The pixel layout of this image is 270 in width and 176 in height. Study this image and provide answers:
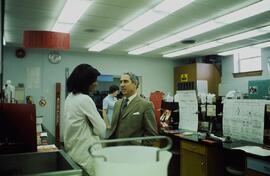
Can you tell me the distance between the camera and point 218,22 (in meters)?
4.50

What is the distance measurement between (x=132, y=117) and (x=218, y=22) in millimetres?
2826

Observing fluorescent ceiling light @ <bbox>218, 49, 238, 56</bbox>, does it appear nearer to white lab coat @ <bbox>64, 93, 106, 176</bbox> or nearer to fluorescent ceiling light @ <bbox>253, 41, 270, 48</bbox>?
fluorescent ceiling light @ <bbox>253, 41, 270, 48</bbox>

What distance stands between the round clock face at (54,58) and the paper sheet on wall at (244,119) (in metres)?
5.01

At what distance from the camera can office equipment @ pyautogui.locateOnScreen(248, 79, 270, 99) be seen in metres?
3.63

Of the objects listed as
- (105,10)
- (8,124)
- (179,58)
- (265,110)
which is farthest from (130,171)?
(179,58)

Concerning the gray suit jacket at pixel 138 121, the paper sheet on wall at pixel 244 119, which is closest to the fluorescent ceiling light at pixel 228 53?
the paper sheet on wall at pixel 244 119

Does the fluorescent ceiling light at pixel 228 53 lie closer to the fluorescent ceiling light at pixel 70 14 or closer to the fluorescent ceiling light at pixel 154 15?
the fluorescent ceiling light at pixel 154 15

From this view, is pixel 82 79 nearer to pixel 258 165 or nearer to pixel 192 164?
pixel 258 165

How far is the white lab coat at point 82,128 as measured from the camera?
1.84 meters

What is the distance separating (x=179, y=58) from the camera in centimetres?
877

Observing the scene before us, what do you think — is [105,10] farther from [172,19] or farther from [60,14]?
[172,19]

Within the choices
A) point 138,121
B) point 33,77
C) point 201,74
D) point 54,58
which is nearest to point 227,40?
point 201,74

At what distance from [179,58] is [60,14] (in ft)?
17.7

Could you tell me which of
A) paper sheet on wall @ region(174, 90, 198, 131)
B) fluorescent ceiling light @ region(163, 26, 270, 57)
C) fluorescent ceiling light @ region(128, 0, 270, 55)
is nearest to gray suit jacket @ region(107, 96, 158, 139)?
paper sheet on wall @ region(174, 90, 198, 131)
